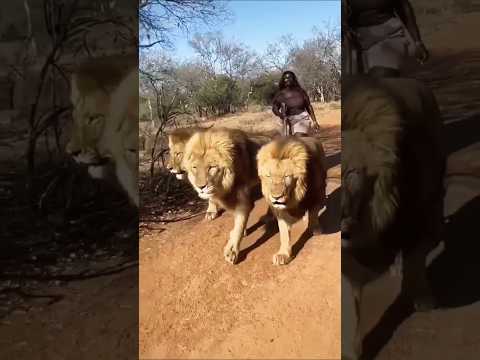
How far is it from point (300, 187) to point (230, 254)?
0.69 meters

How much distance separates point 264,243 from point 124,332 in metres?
1.18

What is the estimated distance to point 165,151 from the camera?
3.52 metres

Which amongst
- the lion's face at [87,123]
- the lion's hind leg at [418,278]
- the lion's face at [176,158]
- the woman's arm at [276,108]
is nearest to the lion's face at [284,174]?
the woman's arm at [276,108]

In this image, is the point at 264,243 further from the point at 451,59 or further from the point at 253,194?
the point at 451,59

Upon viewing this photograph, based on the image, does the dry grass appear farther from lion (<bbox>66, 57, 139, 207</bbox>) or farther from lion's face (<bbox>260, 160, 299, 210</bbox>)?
lion (<bbox>66, 57, 139, 207</bbox>)

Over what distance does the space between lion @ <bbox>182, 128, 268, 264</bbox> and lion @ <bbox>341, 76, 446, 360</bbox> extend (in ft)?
2.19

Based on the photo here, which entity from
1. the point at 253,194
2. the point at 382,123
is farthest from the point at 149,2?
the point at 382,123

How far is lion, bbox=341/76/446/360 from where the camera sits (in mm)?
3346

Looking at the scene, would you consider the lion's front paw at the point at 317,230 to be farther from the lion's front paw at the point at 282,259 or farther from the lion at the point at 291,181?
the lion's front paw at the point at 282,259

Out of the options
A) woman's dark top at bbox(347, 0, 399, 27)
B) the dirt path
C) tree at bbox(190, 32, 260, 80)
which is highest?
woman's dark top at bbox(347, 0, 399, 27)

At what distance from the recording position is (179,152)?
3.52 meters

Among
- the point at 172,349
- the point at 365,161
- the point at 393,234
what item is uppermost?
the point at 365,161

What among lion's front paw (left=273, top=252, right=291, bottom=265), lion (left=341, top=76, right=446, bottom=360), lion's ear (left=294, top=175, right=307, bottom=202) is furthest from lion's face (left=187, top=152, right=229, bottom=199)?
lion (left=341, top=76, right=446, bottom=360)

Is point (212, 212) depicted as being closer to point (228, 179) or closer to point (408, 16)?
point (228, 179)
